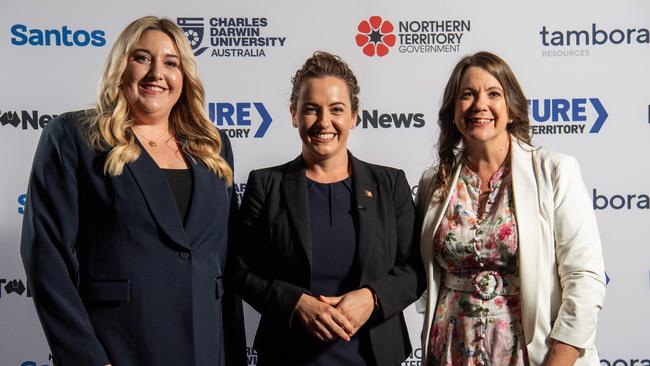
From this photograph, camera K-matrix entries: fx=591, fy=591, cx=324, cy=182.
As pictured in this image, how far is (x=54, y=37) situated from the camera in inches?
125

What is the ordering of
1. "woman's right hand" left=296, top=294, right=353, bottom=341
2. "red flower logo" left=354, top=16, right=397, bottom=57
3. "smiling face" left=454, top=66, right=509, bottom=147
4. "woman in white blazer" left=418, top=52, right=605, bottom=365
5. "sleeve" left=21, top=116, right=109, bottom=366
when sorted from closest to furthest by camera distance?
"sleeve" left=21, top=116, right=109, bottom=366 → "woman's right hand" left=296, top=294, right=353, bottom=341 → "woman in white blazer" left=418, top=52, right=605, bottom=365 → "smiling face" left=454, top=66, right=509, bottom=147 → "red flower logo" left=354, top=16, right=397, bottom=57

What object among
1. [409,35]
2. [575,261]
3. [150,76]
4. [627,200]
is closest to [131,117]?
[150,76]

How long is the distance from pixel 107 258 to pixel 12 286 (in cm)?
192

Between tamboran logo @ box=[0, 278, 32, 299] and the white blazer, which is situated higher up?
the white blazer

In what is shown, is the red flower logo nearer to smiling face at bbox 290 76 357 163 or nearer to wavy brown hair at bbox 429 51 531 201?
wavy brown hair at bbox 429 51 531 201

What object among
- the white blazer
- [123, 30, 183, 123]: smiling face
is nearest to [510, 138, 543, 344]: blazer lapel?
the white blazer

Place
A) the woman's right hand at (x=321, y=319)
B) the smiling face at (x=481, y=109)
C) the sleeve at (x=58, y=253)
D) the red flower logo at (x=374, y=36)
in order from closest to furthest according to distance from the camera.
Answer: the sleeve at (x=58, y=253) → the woman's right hand at (x=321, y=319) → the smiling face at (x=481, y=109) → the red flower logo at (x=374, y=36)

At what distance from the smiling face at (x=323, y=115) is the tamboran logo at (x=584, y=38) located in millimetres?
1725

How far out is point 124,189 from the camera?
167 centimetres

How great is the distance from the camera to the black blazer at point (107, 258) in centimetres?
162

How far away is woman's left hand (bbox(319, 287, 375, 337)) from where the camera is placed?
1.75 metres

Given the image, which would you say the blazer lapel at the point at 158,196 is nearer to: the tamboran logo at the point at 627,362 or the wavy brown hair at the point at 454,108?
the wavy brown hair at the point at 454,108

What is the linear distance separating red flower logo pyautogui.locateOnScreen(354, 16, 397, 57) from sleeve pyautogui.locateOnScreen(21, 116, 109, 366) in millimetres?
1841

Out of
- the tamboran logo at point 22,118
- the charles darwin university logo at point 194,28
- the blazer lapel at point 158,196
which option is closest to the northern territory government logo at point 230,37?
the charles darwin university logo at point 194,28
